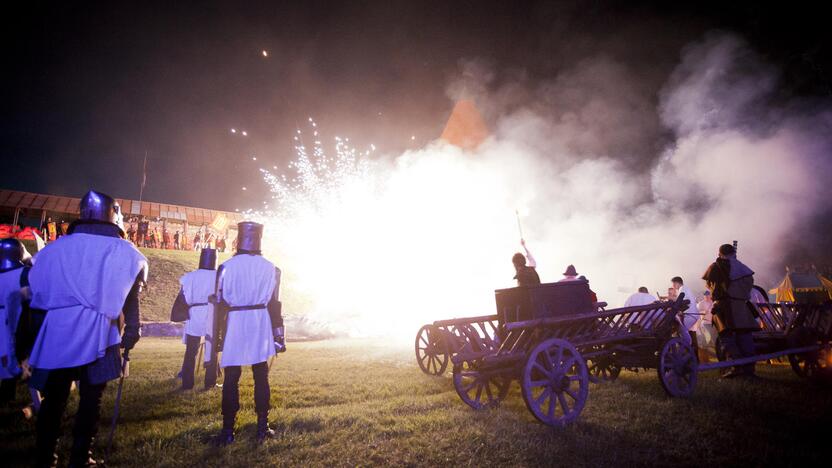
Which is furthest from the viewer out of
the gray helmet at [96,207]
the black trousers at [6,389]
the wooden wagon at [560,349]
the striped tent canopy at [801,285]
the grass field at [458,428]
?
the striped tent canopy at [801,285]

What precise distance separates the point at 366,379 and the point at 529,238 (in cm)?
1666

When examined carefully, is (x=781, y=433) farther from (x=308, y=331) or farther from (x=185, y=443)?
(x=308, y=331)

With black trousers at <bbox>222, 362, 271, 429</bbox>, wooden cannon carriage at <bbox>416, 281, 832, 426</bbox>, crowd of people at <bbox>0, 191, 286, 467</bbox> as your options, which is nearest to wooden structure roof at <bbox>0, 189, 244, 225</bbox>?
crowd of people at <bbox>0, 191, 286, 467</bbox>

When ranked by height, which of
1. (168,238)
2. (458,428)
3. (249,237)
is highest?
(168,238)

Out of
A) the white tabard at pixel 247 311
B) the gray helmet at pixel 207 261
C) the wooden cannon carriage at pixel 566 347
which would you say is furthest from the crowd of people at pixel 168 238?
the wooden cannon carriage at pixel 566 347

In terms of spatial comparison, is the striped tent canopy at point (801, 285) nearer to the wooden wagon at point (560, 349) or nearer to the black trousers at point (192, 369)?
the wooden wagon at point (560, 349)

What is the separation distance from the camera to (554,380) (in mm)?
4086

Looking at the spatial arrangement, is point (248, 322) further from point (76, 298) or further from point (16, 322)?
point (16, 322)

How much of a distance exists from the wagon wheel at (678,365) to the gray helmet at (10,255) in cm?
855

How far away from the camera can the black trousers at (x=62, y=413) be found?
254cm

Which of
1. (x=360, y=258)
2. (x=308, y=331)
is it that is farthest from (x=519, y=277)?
(x=360, y=258)

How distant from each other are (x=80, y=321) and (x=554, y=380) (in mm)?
4602

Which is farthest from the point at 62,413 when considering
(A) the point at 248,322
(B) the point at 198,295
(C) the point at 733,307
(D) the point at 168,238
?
(D) the point at 168,238

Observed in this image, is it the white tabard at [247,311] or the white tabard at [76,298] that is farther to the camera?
the white tabard at [247,311]
